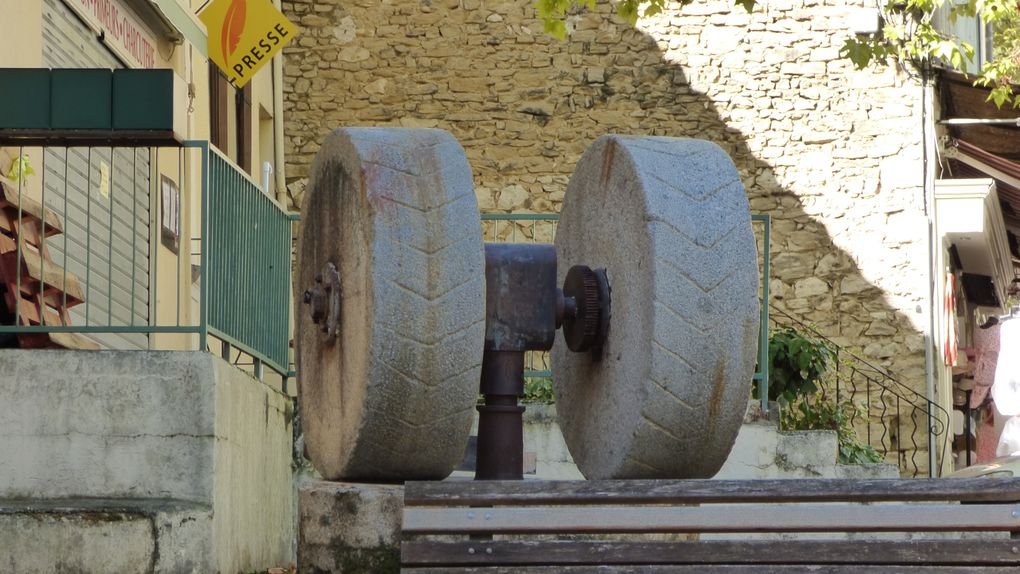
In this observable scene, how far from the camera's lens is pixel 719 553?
3812mm

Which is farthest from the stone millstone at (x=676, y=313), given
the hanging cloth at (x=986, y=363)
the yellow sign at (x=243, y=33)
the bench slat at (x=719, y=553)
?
the hanging cloth at (x=986, y=363)

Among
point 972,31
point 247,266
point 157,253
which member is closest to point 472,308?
point 157,253

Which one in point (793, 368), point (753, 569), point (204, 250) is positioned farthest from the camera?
point (793, 368)

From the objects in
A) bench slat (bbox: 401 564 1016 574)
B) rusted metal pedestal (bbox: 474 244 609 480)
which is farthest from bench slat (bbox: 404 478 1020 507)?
rusted metal pedestal (bbox: 474 244 609 480)

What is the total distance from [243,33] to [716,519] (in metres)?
7.12

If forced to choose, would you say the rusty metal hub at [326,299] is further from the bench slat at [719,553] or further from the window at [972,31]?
the window at [972,31]

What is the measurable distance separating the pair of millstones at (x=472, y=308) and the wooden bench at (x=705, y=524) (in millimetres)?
464

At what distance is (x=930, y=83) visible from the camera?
13734 mm

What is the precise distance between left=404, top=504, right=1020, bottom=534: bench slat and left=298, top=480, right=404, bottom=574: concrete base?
19.7 inches

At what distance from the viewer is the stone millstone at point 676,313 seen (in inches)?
173

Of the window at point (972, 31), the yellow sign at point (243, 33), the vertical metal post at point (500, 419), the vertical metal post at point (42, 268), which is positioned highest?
the window at point (972, 31)

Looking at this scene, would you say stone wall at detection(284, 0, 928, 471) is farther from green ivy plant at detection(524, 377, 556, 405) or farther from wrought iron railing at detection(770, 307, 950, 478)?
green ivy plant at detection(524, 377, 556, 405)

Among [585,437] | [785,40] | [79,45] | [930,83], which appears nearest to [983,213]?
[930,83]

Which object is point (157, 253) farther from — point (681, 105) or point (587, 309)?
point (681, 105)
